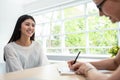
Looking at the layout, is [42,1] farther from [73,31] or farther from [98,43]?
[98,43]

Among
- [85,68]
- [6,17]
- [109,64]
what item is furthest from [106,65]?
[6,17]

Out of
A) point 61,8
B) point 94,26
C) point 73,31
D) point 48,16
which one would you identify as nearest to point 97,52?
point 94,26

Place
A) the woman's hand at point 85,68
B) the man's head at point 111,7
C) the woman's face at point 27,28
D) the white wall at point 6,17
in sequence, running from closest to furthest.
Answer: the man's head at point 111,7, the woman's hand at point 85,68, the woman's face at point 27,28, the white wall at point 6,17

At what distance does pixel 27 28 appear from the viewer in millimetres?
2549

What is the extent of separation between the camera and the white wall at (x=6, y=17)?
529cm

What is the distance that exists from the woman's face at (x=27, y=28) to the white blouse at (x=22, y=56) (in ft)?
0.51

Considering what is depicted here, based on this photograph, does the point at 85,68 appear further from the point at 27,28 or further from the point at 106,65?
the point at 27,28

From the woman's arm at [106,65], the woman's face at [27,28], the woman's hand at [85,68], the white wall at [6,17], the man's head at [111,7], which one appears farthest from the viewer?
the white wall at [6,17]

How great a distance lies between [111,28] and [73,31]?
1.11 meters

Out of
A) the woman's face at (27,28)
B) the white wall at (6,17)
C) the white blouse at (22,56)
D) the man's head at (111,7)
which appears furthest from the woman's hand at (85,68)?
the white wall at (6,17)

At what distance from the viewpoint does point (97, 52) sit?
14.1 feet

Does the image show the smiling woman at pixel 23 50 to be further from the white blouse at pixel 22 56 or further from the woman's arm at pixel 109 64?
the woman's arm at pixel 109 64

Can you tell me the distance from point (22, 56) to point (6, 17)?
3392 mm

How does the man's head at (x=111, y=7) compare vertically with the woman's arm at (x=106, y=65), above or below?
above
